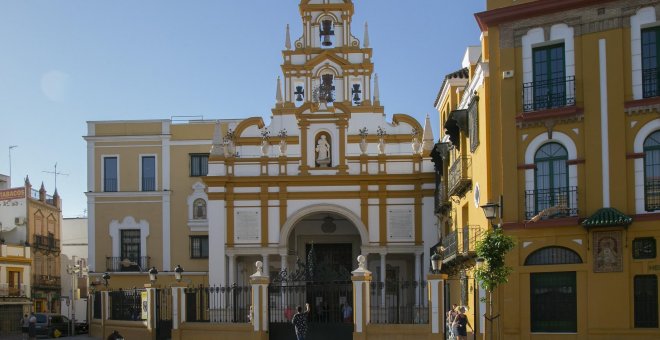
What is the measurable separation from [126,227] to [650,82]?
31373 mm

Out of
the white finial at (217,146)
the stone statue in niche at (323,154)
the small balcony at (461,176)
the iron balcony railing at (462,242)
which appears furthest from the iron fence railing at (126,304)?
the small balcony at (461,176)

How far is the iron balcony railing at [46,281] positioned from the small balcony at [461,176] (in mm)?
35579

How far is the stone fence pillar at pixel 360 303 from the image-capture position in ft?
99.8

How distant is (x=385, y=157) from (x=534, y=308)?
17.5m

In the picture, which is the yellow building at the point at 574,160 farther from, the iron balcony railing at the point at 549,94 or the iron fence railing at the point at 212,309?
→ the iron fence railing at the point at 212,309

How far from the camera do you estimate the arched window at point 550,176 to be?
27.0 m

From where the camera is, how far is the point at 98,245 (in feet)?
165

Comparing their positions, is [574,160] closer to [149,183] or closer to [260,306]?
[260,306]

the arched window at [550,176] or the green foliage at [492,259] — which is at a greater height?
the arched window at [550,176]

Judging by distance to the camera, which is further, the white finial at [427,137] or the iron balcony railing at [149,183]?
the iron balcony railing at [149,183]

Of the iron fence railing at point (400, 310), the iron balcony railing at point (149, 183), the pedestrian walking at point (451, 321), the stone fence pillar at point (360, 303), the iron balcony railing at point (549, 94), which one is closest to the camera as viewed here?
the iron balcony railing at point (549, 94)

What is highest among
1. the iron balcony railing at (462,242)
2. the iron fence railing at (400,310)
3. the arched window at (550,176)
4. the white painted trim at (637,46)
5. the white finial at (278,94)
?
the white finial at (278,94)

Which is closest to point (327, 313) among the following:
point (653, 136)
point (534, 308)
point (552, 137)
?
point (534, 308)

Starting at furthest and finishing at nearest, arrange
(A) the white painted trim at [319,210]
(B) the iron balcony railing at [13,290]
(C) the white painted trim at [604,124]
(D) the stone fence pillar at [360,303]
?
(B) the iron balcony railing at [13,290] < (A) the white painted trim at [319,210] < (D) the stone fence pillar at [360,303] < (C) the white painted trim at [604,124]
